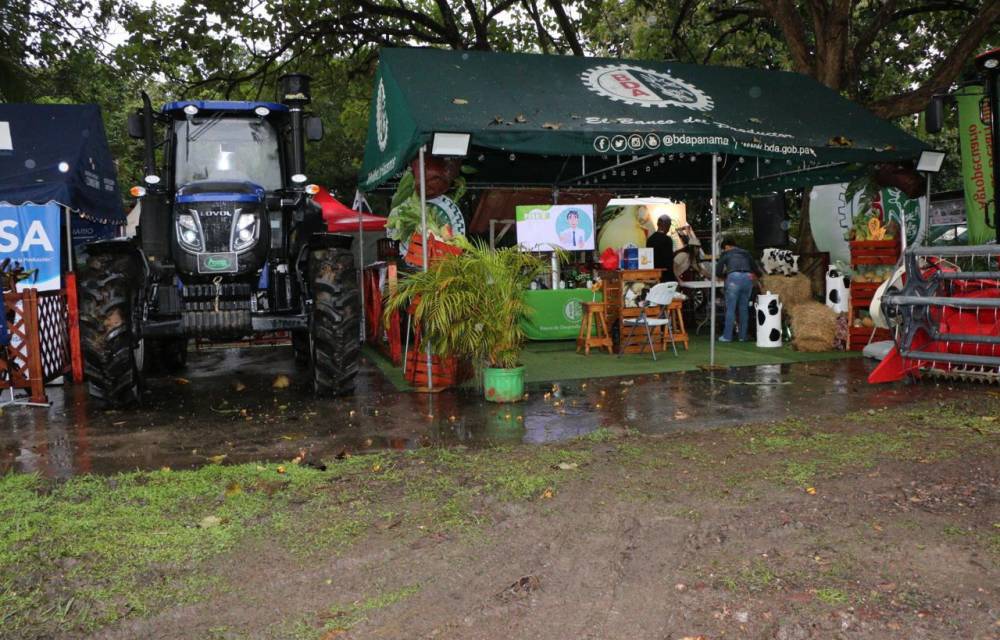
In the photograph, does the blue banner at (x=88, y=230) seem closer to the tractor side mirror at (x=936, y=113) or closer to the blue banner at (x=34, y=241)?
the blue banner at (x=34, y=241)

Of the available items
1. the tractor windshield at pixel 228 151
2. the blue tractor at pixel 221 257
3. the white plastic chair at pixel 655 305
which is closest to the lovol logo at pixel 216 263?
the blue tractor at pixel 221 257

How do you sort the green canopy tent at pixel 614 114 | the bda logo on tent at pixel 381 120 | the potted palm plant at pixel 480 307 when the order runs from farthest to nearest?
the bda logo on tent at pixel 381 120
the green canopy tent at pixel 614 114
the potted palm plant at pixel 480 307

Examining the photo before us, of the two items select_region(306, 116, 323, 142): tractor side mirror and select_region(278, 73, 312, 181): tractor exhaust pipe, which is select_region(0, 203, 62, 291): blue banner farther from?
select_region(306, 116, 323, 142): tractor side mirror

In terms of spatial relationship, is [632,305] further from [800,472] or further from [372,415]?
[800,472]

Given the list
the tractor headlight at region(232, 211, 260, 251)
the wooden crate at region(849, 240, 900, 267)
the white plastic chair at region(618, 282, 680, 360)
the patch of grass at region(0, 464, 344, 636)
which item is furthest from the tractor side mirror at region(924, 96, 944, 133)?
the patch of grass at region(0, 464, 344, 636)

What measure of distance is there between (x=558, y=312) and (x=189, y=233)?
18.7 ft

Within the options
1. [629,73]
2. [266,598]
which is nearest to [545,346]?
[629,73]

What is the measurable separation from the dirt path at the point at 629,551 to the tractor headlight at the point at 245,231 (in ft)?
9.93

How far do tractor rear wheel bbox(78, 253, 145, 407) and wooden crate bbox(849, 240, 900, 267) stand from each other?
854 centimetres

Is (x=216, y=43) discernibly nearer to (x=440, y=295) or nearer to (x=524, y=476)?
(x=440, y=295)

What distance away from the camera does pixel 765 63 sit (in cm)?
2066

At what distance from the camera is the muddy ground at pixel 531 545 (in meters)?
2.92

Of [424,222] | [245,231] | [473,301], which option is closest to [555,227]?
[424,222]

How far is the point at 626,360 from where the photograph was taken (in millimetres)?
9938
